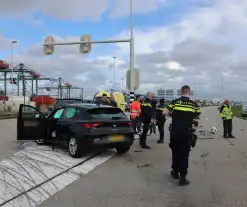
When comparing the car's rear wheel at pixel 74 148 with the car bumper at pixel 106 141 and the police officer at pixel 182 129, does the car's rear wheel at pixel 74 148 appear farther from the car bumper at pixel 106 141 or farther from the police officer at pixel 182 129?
the police officer at pixel 182 129

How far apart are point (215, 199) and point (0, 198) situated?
3.45 metres

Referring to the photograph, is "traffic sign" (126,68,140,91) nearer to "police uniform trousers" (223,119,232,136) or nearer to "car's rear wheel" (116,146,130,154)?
"police uniform trousers" (223,119,232,136)

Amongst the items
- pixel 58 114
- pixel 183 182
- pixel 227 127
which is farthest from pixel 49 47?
pixel 183 182

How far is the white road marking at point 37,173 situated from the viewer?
20.3 feet

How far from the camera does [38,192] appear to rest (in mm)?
6461

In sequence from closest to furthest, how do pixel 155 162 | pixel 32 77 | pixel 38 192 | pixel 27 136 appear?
1. pixel 38 192
2. pixel 155 162
3. pixel 27 136
4. pixel 32 77

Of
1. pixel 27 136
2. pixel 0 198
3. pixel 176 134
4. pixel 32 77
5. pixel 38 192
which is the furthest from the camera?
pixel 32 77

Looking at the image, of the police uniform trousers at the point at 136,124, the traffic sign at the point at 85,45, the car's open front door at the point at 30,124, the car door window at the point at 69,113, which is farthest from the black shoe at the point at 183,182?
the traffic sign at the point at 85,45

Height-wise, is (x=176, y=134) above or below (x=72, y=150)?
above

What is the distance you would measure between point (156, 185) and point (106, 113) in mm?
3599

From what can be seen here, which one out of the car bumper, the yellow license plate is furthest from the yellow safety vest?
the yellow license plate

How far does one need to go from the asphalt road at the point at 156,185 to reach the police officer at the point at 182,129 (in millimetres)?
370

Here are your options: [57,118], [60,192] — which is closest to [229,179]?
[60,192]

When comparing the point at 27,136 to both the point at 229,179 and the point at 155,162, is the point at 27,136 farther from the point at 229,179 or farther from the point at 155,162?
the point at 229,179
